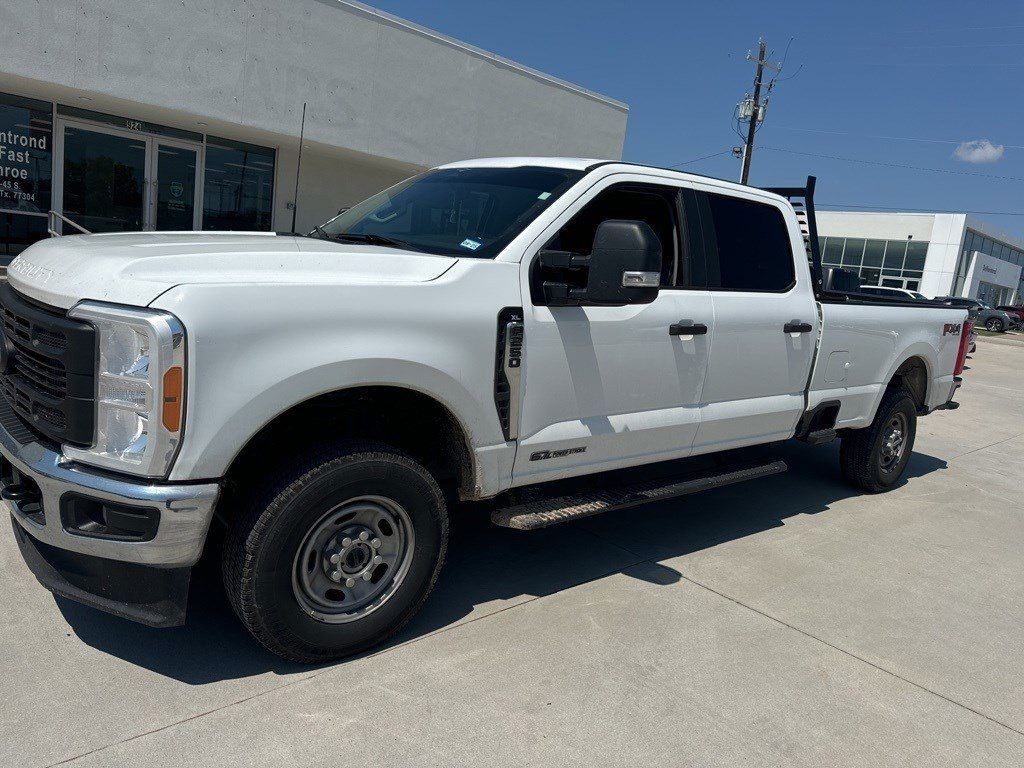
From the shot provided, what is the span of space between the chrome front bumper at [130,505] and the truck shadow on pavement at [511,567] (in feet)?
2.00

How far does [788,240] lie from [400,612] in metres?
3.40

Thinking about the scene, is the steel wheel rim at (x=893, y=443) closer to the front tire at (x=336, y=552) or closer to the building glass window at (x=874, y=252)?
the front tire at (x=336, y=552)

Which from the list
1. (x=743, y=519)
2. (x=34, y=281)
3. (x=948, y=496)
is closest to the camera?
(x=34, y=281)

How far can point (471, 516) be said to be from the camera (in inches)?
196

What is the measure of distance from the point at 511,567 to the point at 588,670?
1.06 meters

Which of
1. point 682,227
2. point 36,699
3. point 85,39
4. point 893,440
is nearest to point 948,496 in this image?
point 893,440

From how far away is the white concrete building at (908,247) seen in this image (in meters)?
55.0

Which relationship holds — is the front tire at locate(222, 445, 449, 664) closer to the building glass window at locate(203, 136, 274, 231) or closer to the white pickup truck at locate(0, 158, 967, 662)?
the white pickup truck at locate(0, 158, 967, 662)

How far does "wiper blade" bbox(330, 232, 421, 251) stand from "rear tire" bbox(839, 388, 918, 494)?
4.16 m

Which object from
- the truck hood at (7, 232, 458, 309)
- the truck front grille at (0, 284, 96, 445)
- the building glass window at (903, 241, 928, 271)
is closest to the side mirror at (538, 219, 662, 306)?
the truck hood at (7, 232, 458, 309)

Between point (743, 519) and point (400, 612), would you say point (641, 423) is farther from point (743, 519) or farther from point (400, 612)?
point (743, 519)

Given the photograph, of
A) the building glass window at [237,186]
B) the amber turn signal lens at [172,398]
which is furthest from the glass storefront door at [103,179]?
the amber turn signal lens at [172,398]

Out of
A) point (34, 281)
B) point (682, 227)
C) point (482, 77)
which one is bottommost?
point (34, 281)

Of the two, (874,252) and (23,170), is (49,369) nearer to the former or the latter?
(23,170)
